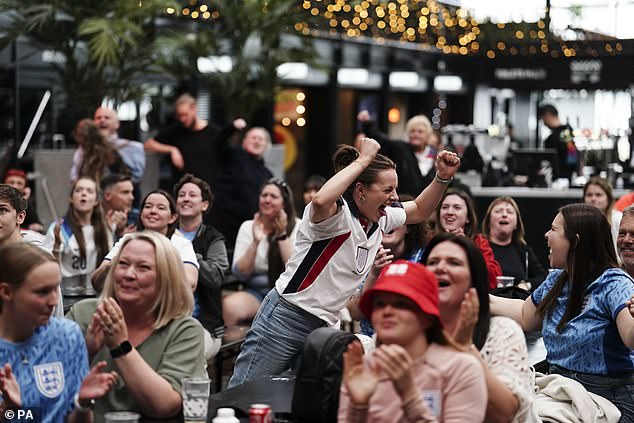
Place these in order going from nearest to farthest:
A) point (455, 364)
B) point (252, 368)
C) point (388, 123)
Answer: point (455, 364) → point (252, 368) → point (388, 123)

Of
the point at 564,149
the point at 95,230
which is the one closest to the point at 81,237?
the point at 95,230

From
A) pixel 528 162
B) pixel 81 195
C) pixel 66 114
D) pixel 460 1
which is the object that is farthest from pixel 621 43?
pixel 81 195

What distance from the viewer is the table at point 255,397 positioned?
412 cm

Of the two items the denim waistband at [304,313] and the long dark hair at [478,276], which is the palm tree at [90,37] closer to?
the denim waistband at [304,313]

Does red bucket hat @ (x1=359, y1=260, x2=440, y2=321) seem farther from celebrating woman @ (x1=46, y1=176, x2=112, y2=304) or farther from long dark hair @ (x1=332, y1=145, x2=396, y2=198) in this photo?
celebrating woman @ (x1=46, y1=176, x2=112, y2=304)

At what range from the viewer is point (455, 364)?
3.35m

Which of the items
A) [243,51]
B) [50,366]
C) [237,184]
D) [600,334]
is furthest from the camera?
[243,51]

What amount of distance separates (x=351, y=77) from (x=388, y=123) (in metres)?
2.41

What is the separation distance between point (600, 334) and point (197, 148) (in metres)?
6.87

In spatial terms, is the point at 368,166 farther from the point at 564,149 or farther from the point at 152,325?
the point at 564,149

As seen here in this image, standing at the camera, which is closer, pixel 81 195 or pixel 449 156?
pixel 449 156

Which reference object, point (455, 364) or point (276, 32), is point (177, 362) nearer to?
point (455, 364)

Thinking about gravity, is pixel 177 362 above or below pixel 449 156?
below

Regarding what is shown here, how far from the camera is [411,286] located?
10.7ft
